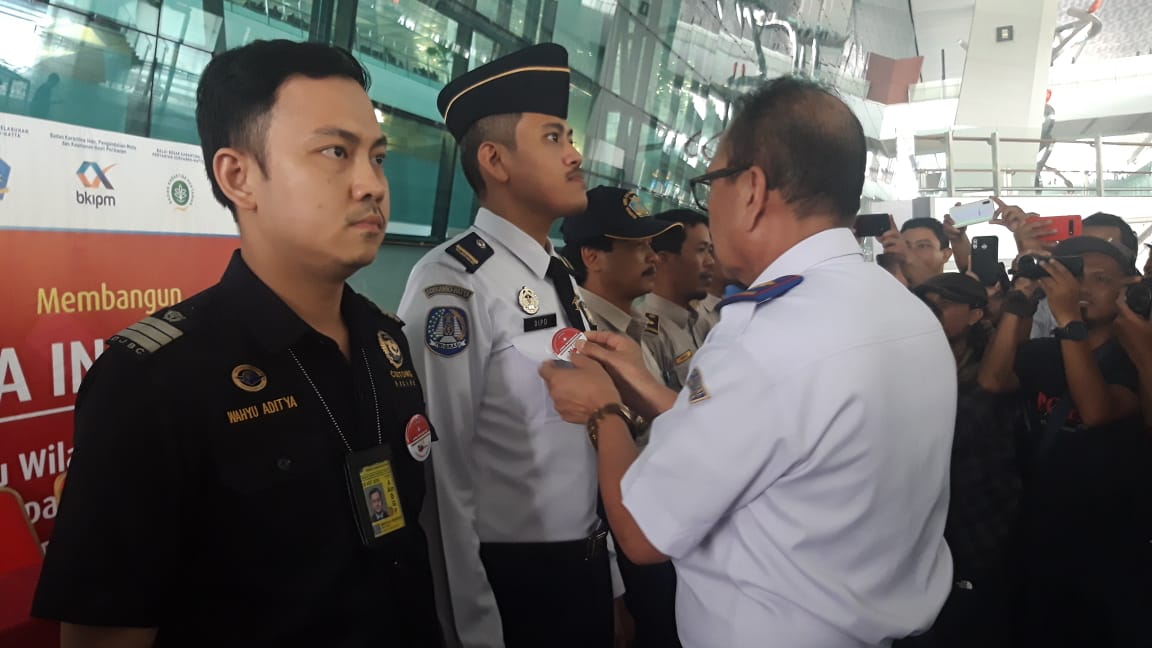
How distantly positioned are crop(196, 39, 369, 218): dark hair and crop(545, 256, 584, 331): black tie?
2.45ft

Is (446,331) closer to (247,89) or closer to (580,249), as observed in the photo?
(247,89)

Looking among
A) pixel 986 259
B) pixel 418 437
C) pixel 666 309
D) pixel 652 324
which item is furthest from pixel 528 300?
pixel 986 259

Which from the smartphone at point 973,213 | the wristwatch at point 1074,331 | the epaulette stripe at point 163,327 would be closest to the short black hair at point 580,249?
the wristwatch at point 1074,331

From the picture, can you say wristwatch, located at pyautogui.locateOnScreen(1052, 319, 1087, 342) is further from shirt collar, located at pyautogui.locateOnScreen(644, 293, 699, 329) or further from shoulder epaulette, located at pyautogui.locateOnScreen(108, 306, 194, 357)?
shoulder epaulette, located at pyautogui.locateOnScreen(108, 306, 194, 357)

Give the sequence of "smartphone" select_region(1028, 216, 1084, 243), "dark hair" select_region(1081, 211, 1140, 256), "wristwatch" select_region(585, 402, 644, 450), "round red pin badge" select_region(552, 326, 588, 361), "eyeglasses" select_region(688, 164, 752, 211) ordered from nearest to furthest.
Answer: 1. "eyeglasses" select_region(688, 164, 752, 211)
2. "wristwatch" select_region(585, 402, 644, 450)
3. "round red pin badge" select_region(552, 326, 588, 361)
4. "smartphone" select_region(1028, 216, 1084, 243)
5. "dark hair" select_region(1081, 211, 1140, 256)

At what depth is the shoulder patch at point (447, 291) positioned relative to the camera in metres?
1.40

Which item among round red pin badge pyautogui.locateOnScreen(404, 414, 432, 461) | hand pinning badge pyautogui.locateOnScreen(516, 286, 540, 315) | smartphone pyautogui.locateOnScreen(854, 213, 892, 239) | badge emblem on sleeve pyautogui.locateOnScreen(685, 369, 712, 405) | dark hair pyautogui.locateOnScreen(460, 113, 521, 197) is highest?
smartphone pyautogui.locateOnScreen(854, 213, 892, 239)

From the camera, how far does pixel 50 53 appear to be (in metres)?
1.88

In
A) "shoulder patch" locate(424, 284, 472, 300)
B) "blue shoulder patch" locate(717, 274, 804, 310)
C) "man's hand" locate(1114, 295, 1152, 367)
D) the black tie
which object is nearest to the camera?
"blue shoulder patch" locate(717, 274, 804, 310)

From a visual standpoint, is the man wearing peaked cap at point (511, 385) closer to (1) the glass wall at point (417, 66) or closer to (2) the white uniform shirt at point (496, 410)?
(2) the white uniform shirt at point (496, 410)

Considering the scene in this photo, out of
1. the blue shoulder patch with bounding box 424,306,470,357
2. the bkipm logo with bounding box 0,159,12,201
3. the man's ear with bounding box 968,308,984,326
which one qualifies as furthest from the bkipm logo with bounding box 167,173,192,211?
the man's ear with bounding box 968,308,984,326

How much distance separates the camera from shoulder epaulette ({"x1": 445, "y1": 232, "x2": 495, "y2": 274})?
58.9 inches

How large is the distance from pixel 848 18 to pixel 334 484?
433 inches

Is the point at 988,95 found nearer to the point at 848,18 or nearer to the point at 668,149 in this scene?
the point at 848,18
